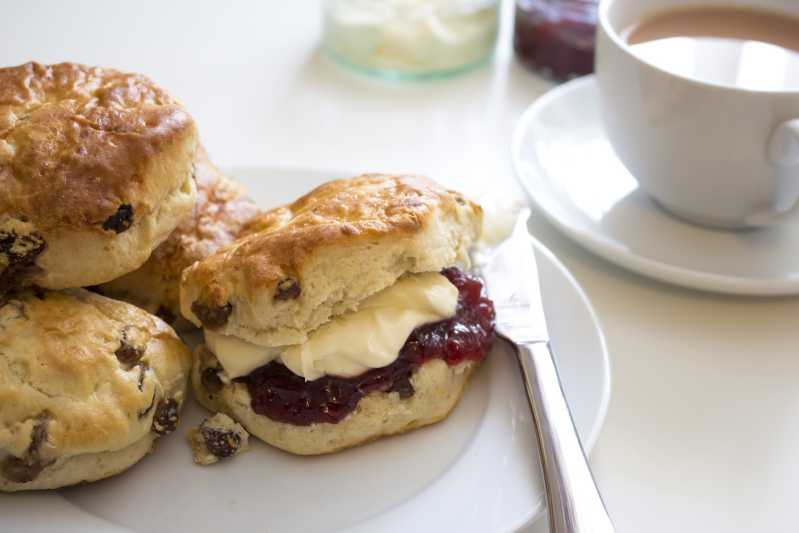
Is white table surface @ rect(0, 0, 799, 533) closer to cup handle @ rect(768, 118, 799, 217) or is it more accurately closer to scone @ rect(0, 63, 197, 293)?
cup handle @ rect(768, 118, 799, 217)

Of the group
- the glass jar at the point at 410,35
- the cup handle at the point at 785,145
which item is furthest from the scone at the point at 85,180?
the glass jar at the point at 410,35

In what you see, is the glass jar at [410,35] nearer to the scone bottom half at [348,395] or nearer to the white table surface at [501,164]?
the white table surface at [501,164]

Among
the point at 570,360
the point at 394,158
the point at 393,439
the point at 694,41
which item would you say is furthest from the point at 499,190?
the point at 393,439

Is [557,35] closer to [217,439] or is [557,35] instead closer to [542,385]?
[542,385]

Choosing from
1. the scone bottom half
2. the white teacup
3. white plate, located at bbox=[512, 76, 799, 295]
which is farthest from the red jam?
the white teacup

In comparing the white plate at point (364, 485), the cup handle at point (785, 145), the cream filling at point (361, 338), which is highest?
the cup handle at point (785, 145)
